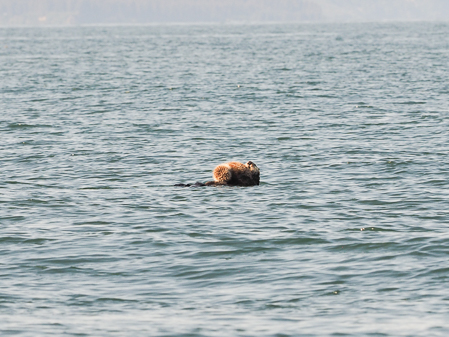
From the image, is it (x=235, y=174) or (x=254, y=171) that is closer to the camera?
(x=235, y=174)

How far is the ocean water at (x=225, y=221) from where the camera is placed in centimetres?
1308

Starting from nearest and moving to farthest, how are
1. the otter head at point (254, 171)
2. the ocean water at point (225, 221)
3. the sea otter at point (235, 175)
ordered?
the ocean water at point (225, 221)
the sea otter at point (235, 175)
the otter head at point (254, 171)

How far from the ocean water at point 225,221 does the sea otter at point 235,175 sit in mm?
330

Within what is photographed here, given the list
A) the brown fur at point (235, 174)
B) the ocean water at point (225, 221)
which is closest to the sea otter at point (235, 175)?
the brown fur at point (235, 174)

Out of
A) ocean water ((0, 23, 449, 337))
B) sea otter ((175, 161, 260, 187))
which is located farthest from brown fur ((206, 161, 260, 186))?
ocean water ((0, 23, 449, 337))

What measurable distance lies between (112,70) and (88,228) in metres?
53.1

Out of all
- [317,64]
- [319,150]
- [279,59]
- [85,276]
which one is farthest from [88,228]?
[279,59]

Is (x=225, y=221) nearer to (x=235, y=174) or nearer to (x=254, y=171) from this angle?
(x=235, y=174)

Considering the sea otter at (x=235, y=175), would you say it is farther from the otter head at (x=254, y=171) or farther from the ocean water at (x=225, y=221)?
the ocean water at (x=225, y=221)

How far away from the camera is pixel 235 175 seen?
22328mm

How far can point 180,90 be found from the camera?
51594 millimetres

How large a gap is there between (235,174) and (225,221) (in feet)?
12.0

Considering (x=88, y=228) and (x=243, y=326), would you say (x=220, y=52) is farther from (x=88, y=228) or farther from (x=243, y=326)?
(x=243, y=326)

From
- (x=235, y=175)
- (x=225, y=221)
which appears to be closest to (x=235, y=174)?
(x=235, y=175)
